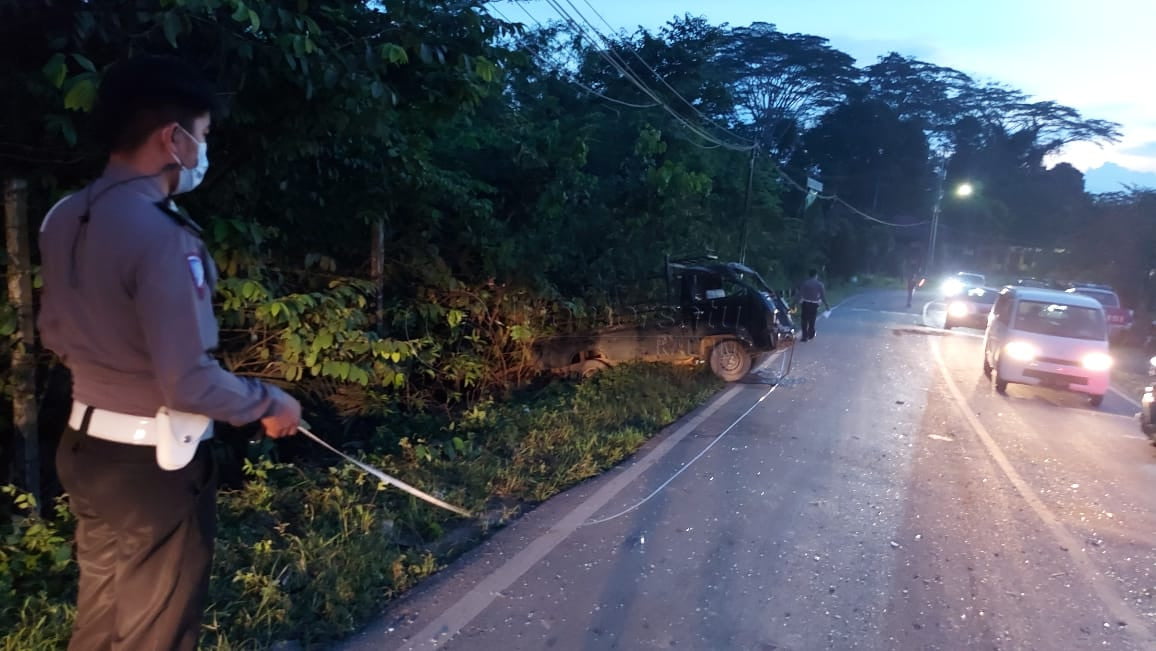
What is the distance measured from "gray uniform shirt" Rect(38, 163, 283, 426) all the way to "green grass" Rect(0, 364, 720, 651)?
5.56ft

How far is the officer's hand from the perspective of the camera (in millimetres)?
2576

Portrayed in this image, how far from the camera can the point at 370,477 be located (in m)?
6.03

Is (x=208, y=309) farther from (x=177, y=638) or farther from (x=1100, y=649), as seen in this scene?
(x=1100, y=649)

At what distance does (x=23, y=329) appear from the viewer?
482cm

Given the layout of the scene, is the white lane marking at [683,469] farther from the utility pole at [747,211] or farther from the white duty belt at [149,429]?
the utility pole at [747,211]

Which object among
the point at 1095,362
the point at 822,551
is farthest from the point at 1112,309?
the point at 822,551

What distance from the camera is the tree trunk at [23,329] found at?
474 cm

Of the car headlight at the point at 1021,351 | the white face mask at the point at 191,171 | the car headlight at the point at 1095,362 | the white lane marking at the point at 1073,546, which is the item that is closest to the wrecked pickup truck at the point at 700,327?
the car headlight at the point at 1021,351

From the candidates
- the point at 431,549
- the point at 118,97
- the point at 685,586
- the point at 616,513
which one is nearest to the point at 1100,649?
the point at 685,586

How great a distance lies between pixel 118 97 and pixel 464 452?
4.91 meters

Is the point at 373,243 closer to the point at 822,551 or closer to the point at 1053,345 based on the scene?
the point at 822,551

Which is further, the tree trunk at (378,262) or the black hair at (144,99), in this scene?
the tree trunk at (378,262)

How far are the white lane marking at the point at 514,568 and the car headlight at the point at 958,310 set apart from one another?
68.7 feet

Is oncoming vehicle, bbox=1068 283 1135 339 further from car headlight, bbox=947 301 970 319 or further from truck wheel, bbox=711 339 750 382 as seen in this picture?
truck wheel, bbox=711 339 750 382
